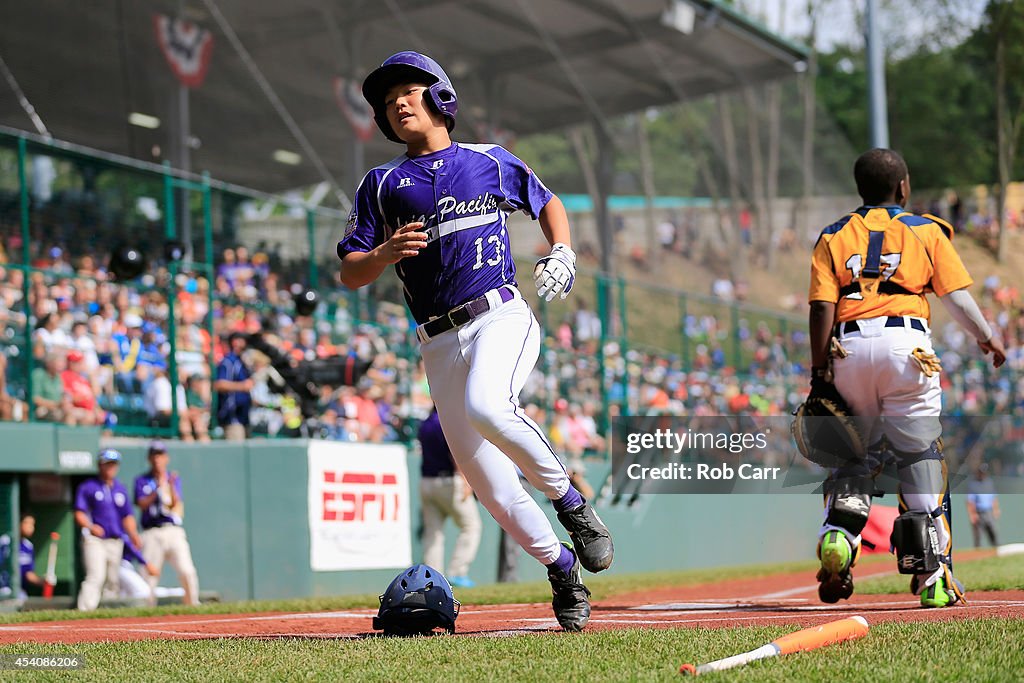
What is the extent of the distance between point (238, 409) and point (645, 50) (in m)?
17.0

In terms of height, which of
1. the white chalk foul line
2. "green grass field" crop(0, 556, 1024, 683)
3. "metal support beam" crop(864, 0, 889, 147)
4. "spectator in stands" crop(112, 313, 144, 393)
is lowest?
the white chalk foul line

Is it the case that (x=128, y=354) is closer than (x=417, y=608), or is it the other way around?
(x=417, y=608)

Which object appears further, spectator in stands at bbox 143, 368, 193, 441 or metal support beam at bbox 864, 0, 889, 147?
metal support beam at bbox 864, 0, 889, 147

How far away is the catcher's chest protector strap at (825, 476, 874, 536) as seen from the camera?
625 centimetres

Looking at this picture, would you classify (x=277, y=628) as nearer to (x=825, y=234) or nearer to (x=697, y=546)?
(x=825, y=234)

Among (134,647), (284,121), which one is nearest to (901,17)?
(284,121)

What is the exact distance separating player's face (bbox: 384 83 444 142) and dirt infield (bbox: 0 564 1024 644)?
1965mm

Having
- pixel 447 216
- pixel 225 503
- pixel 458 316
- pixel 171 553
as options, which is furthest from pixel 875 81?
pixel 458 316

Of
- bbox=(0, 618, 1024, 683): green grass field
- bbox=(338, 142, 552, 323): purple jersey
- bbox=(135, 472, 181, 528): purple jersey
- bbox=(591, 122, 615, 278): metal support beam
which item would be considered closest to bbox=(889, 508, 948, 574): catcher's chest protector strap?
bbox=(0, 618, 1024, 683): green grass field

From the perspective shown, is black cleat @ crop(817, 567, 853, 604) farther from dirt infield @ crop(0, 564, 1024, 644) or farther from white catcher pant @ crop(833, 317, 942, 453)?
A: white catcher pant @ crop(833, 317, 942, 453)

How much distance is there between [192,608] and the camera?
8867mm

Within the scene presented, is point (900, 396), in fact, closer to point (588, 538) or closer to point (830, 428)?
point (830, 428)

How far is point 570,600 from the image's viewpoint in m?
5.20

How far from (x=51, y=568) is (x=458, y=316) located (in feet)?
28.7
